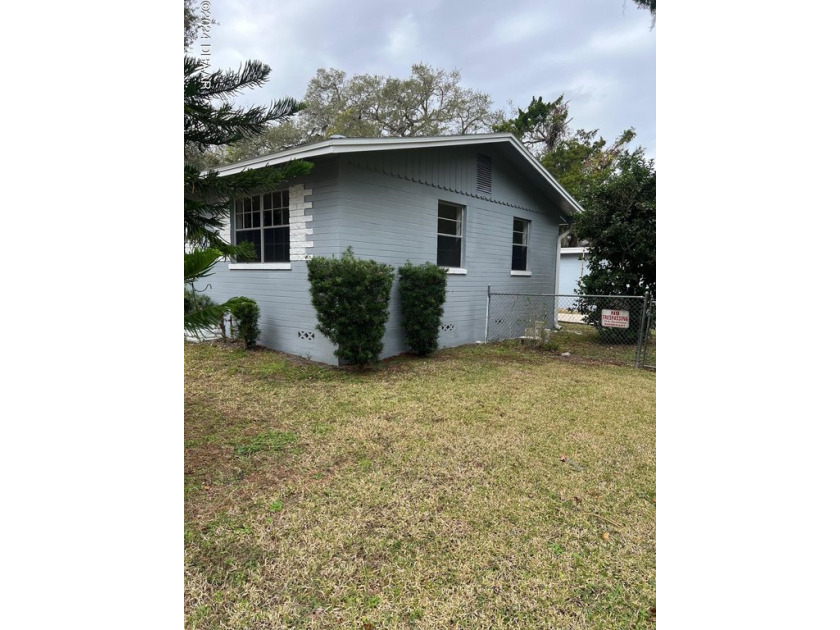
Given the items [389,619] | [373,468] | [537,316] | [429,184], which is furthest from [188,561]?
[537,316]

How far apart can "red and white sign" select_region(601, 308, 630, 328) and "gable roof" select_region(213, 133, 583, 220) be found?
140 inches

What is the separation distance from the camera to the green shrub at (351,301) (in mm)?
5578

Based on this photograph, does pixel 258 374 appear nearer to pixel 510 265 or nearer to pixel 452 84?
pixel 510 265

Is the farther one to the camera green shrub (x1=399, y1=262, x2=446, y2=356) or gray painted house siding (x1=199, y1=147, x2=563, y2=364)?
green shrub (x1=399, y1=262, x2=446, y2=356)

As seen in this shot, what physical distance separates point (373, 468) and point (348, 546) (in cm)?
91

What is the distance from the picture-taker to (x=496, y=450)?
3428 mm

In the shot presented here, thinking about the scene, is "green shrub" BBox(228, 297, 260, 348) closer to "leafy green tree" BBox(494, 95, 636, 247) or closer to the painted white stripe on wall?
the painted white stripe on wall

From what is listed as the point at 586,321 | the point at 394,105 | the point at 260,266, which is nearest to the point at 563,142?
the point at 394,105

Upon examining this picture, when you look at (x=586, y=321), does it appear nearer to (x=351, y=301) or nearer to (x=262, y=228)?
(x=351, y=301)

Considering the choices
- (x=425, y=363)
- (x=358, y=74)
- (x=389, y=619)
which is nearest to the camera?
(x=389, y=619)

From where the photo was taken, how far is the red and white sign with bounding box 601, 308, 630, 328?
25.5 feet

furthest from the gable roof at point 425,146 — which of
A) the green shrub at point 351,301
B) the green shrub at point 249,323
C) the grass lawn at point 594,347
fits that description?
the grass lawn at point 594,347

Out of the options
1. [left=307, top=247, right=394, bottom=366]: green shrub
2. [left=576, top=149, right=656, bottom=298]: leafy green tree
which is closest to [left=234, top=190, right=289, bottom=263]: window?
[left=307, top=247, right=394, bottom=366]: green shrub

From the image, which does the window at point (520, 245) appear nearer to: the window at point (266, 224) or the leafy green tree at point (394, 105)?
the window at point (266, 224)
